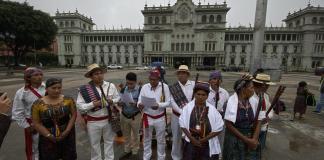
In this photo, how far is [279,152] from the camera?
15.0 feet

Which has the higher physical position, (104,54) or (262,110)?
(104,54)

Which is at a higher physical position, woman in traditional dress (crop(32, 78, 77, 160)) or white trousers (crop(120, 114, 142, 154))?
woman in traditional dress (crop(32, 78, 77, 160))

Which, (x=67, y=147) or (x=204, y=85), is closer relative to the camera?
(x=204, y=85)

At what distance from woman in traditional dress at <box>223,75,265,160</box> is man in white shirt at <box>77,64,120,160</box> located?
1988 mm

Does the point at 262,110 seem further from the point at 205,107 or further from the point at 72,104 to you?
the point at 72,104

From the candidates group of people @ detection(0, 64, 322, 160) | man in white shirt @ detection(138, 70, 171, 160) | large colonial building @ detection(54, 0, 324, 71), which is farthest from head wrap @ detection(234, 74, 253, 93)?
large colonial building @ detection(54, 0, 324, 71)

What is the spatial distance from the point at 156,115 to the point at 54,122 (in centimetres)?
170

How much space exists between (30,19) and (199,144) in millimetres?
40510

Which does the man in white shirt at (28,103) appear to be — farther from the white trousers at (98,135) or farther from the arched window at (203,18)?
the arched window at (203,18)

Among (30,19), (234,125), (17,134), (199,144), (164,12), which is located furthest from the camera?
(164,12)

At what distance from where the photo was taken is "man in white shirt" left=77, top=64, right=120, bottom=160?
321 centimetres

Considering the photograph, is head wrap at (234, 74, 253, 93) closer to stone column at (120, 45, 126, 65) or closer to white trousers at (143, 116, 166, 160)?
white trousers at (143, 116, 166, 160)

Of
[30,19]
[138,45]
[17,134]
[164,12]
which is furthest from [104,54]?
[17,134]

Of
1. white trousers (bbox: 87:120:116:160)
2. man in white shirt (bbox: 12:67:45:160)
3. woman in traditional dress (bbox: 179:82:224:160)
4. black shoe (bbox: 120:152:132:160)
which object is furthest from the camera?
black shoe (bbox: 120:152:132:160)
